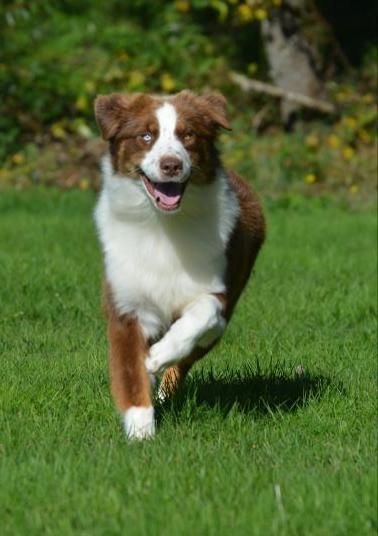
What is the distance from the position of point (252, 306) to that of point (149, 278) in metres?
3.05

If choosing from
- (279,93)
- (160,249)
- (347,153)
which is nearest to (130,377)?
(160,249)

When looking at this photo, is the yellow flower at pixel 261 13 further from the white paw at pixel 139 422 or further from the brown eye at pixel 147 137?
the white paw at pixel 139 422

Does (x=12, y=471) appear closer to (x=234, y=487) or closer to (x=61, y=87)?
(x=234, y=487)

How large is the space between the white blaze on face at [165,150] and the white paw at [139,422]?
99cm

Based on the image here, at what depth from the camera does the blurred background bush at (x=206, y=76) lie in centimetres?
1525

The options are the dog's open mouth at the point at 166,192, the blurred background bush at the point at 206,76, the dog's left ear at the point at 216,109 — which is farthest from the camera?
the blurred background bush at the point at 206,76

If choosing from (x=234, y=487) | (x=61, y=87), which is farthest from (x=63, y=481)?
(x=61, y=87)

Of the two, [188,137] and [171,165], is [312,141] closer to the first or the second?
[188,137]

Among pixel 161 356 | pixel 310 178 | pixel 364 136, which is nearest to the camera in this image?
pixel 161 356

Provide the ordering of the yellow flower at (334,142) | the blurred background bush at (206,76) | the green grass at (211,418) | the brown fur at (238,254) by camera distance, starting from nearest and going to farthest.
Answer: the green grass at (211,418) < the brown fur at (238,254) < the yellow flower at (334,142) < the blurred background bush at (206,76)

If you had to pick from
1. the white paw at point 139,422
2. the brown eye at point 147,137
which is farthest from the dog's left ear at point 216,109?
the white paw at point 139,422

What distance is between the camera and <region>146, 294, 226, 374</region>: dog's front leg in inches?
207

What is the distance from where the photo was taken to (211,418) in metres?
5.55

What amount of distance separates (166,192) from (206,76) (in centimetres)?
1162
